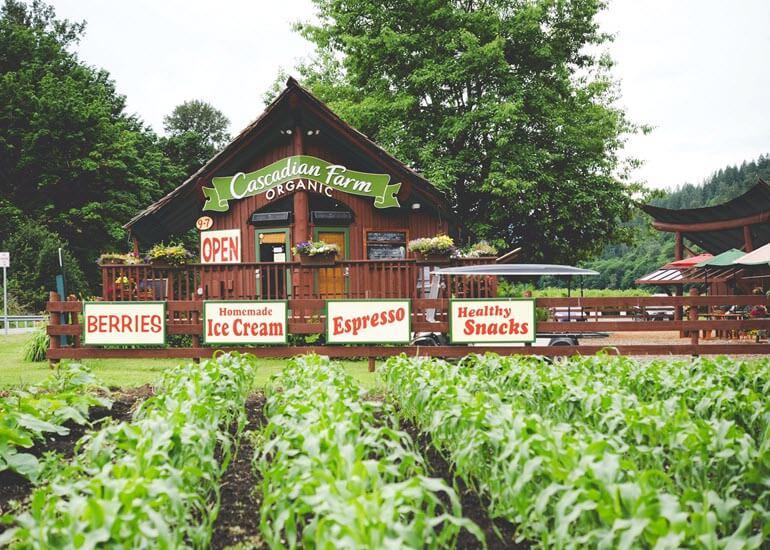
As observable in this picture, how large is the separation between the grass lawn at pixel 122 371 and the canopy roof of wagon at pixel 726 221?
41.0ft

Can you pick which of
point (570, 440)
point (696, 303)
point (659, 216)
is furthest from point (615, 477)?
point (659, 216)

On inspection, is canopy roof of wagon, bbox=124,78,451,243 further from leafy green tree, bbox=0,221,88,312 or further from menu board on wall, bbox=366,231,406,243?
leafy green tree, bbox=0,221,88,312

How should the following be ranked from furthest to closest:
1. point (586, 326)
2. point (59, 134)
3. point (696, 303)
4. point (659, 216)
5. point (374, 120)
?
point (59, 134)
point (374, 120)
point (659, 216)
point (696, 303)
point (586, 326)

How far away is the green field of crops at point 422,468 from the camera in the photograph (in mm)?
2586

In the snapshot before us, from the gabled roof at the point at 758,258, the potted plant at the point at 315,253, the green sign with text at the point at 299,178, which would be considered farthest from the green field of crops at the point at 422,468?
the green sign with text at the point at 299,178

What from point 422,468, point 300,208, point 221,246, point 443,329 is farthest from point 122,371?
point 422,468

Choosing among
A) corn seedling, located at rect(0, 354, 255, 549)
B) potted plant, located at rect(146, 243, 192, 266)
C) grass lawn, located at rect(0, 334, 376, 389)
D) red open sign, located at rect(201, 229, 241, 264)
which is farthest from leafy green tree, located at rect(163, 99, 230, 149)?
corn seedling, located at rect(0, 354, 255, 549)

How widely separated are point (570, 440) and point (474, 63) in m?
20.3

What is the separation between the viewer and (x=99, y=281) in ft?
120

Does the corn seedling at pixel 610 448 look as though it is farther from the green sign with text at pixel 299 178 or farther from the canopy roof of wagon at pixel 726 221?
the canopy roof of wagon at pixel 726 221

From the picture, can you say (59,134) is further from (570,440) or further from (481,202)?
(570,440)

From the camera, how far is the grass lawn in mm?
9461

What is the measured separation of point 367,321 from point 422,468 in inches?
247

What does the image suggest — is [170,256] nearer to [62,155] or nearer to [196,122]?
[62,155]
